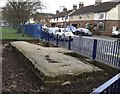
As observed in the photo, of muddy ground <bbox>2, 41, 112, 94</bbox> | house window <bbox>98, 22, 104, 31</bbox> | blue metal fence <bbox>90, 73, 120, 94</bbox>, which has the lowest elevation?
muddy ground <bbox>2, 41, 112, 94</bbox>

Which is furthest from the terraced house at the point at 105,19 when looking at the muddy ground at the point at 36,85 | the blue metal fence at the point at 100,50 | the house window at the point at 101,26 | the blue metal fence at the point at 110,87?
the blue metal fence at the point at 110,87

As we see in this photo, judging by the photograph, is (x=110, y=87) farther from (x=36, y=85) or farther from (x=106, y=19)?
(x=106, y=19)

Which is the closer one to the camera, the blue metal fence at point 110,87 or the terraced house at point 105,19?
the blue metal fence at point 110,87

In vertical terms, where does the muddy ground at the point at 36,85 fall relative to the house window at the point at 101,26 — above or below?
below

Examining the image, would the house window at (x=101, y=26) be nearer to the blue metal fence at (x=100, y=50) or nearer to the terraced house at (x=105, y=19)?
the terraced house at (x=105, y=19)

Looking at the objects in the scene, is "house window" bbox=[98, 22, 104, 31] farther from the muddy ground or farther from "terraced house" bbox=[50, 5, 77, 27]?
the muddy ground

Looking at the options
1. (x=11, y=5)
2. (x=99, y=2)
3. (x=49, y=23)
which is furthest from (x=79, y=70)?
(x=49, y=23)

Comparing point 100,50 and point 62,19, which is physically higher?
point 62,19

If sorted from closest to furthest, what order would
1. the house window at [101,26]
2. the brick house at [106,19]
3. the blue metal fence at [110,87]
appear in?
the blue metal fence at [110,87], the brick house at [106,19], the house window at [101,26]

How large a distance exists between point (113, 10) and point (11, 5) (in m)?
19.2

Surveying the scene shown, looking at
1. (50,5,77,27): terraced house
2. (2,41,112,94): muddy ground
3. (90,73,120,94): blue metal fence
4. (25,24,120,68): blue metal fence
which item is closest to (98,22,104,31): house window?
(50,5,77,27): terraced house

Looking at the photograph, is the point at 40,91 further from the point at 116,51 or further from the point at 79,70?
the point at 116,51

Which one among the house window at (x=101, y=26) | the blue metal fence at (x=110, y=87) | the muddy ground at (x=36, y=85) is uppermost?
the blue metal fence at (x=110, y=87)

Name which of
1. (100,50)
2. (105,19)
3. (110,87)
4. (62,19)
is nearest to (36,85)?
(100,50)
